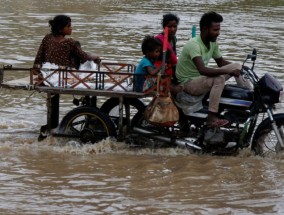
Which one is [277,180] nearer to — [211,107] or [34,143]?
[211,107]

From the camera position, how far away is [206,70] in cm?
768

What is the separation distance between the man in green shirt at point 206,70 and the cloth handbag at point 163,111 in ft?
1.00

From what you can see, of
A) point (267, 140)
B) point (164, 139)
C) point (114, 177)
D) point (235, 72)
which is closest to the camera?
point (114, 177)

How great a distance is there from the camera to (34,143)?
8.54 m

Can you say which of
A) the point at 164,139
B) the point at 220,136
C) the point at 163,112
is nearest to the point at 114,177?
the point at 163,112

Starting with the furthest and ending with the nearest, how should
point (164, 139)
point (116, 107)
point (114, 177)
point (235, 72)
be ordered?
1. point (116, 107)
2. point (164, 139)
3. point (235, 72)
4. point (114, 177)

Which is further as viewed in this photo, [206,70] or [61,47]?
[61,47]

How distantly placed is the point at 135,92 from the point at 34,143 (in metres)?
1.46

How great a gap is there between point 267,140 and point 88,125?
6.82 feet

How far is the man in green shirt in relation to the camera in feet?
25.1

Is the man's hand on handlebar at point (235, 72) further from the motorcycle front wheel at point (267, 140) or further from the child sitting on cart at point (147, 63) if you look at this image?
the child sitting on cart at point (147, 63)

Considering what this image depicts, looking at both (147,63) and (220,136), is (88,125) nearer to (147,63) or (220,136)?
(147,63)

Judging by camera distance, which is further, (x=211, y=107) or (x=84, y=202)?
(x=211, y=107)

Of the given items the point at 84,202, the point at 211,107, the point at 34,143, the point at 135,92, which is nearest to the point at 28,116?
the point at 34,143
